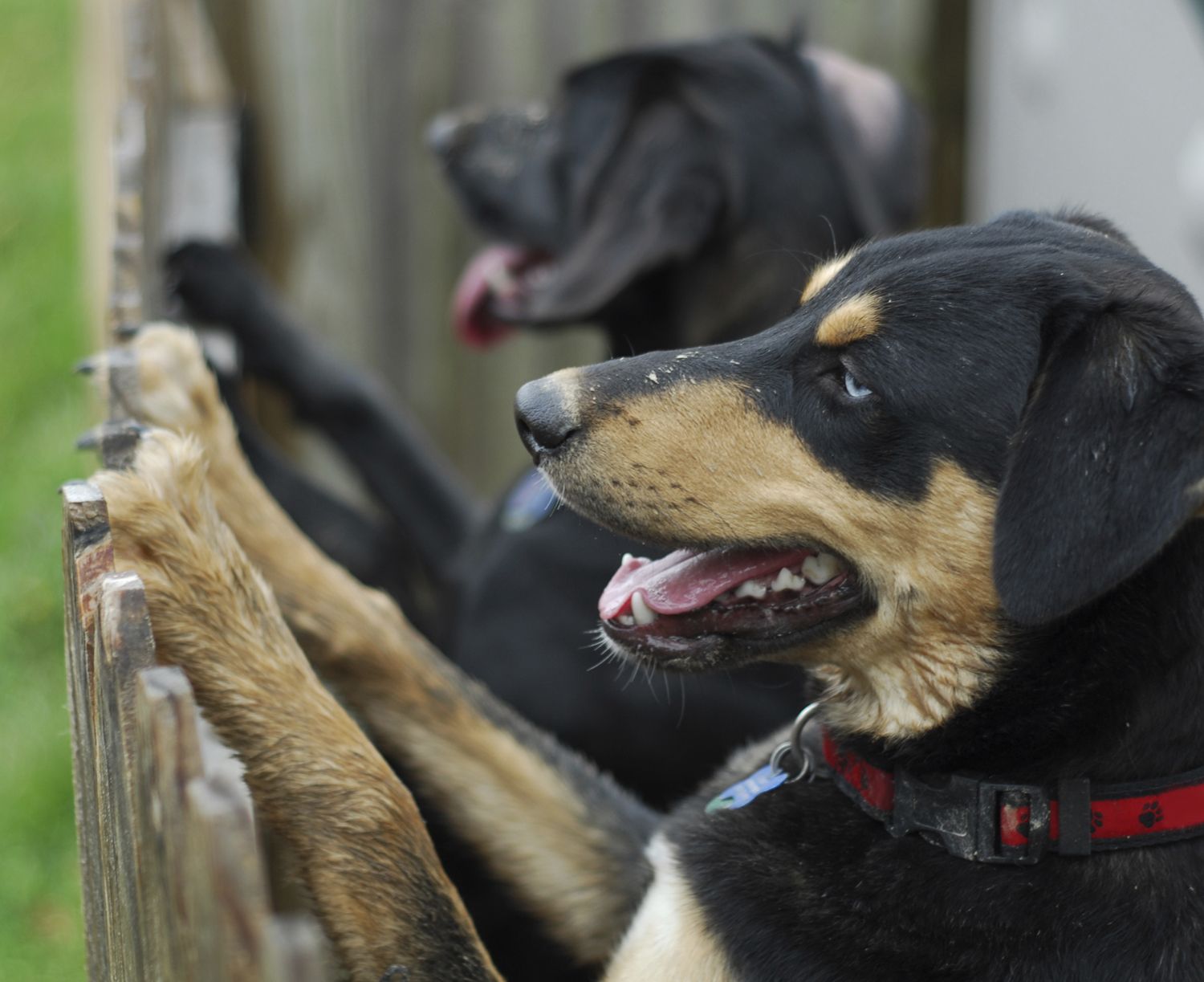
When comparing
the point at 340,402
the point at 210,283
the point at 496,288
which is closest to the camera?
the point at 210,283

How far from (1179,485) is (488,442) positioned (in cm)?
417

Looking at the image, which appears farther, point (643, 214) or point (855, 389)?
point (643, 214)

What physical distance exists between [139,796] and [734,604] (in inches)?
43.7

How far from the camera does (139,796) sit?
135 centimetres

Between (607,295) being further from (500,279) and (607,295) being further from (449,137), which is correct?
(449,137)

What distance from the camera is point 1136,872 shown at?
1.96 metres

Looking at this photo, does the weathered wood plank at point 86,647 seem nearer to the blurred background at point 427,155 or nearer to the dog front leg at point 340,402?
the dog front leg at point 340,402

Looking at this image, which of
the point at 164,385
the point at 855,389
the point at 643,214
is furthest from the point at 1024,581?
the point at 643,214

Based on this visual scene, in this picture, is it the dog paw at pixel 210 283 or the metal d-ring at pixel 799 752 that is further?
the dog paw at pixel 210 283

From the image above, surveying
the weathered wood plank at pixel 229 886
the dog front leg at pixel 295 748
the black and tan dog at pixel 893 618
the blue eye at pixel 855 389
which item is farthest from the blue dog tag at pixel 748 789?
the weathered wood plank at pixel 229 886

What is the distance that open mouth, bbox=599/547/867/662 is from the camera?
2176 millimetres

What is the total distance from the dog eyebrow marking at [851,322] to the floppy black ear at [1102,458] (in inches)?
10.7

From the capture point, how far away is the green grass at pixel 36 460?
3834mm

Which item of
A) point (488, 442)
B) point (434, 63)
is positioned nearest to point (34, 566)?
point (488, 442)
